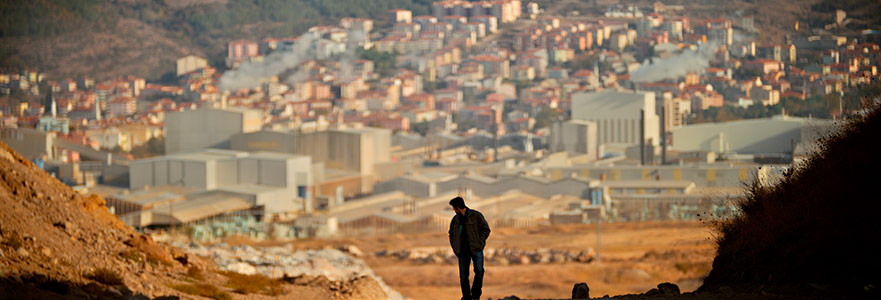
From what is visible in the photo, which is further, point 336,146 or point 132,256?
point 336,146

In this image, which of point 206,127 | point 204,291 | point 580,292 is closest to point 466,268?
point 580,292

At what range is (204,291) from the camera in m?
4.61

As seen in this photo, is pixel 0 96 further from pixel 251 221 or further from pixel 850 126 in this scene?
pixel 850 126

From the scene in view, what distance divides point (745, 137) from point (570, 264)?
A: 11.1 m

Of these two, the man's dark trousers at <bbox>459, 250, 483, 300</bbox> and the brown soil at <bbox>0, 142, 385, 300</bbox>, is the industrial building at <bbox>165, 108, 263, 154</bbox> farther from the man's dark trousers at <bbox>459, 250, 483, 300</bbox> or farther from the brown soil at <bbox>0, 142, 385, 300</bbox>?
the man's dark trousers at <bbox>459, 250, 483, 300</bbox>

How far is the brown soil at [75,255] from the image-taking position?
3592mm

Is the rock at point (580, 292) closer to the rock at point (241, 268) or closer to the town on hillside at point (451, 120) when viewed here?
the town on hillside at point (451, 120)

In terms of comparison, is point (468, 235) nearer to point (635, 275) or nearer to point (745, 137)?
point (635, 275)

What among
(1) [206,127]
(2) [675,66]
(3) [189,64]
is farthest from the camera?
(3) [189,64]

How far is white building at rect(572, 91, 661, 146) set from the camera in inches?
956

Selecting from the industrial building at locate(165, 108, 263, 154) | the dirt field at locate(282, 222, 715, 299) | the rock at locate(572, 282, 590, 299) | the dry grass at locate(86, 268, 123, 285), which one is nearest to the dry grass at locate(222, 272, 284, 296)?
Answer: the dry grass at locate(86, 268, 123, 285)

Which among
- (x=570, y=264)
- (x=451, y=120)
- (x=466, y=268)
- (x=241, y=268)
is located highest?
(x=466, y=268)

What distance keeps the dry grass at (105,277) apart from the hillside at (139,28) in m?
30.8

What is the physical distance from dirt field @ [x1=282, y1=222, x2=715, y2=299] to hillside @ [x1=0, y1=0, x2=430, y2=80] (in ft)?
73.3
